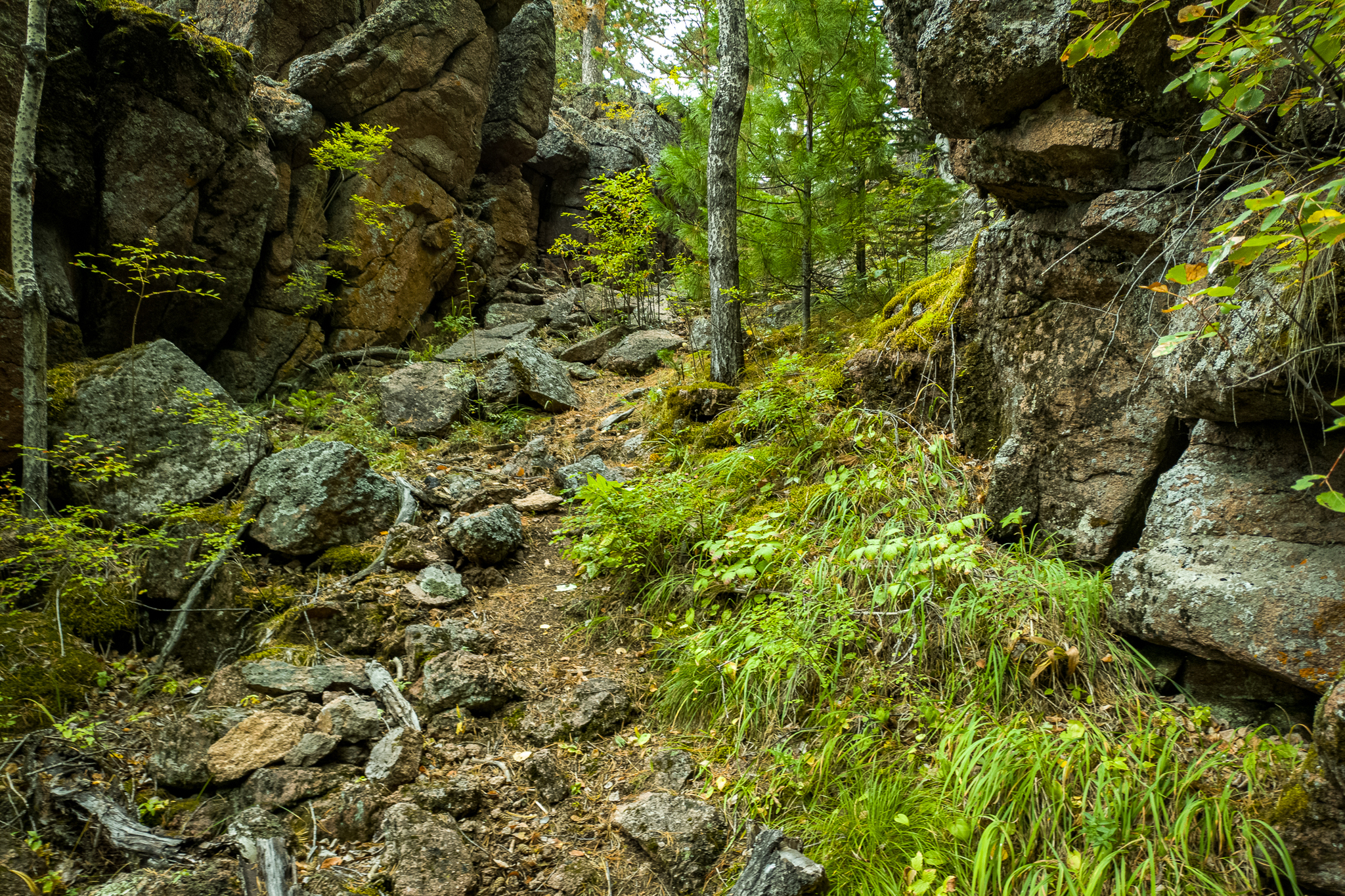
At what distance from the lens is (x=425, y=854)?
257cm

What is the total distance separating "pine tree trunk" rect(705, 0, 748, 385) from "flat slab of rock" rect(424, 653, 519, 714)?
14.2 ft

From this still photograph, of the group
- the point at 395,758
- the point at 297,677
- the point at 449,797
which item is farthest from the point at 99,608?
the point at 449,797

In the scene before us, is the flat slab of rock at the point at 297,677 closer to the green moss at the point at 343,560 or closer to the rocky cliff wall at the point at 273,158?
the green moss at the point at 343,560

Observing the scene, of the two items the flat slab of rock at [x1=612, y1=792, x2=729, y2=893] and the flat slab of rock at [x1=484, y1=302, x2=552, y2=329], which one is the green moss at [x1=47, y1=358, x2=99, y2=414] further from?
the flat slab of rock at [x1=484, y1=302, x2=552, y2=329]

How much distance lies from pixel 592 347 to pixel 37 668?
7.41 metres

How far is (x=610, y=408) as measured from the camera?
26.2 feet

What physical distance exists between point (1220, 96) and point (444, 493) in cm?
535

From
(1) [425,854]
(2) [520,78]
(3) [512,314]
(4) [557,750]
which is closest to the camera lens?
(1) [425,854]

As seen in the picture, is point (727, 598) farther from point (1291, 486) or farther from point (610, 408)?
point (610, 408)

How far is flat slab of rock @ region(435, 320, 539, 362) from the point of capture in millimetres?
8836

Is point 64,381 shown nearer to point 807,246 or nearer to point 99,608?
point 99,608

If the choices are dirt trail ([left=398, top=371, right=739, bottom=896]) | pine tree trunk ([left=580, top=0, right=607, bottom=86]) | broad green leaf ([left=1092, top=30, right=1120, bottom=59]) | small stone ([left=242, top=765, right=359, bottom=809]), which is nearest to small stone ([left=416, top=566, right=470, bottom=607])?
dirt trail ([left=398, top=371, right=739, bottom=896])

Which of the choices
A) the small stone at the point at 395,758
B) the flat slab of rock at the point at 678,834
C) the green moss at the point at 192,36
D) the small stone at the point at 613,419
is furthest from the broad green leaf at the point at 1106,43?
the green moss at the point at 192,36

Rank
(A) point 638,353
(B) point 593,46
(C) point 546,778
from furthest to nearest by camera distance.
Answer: (B) point 593,46
(A) point 638,353
(C) point 546,778
